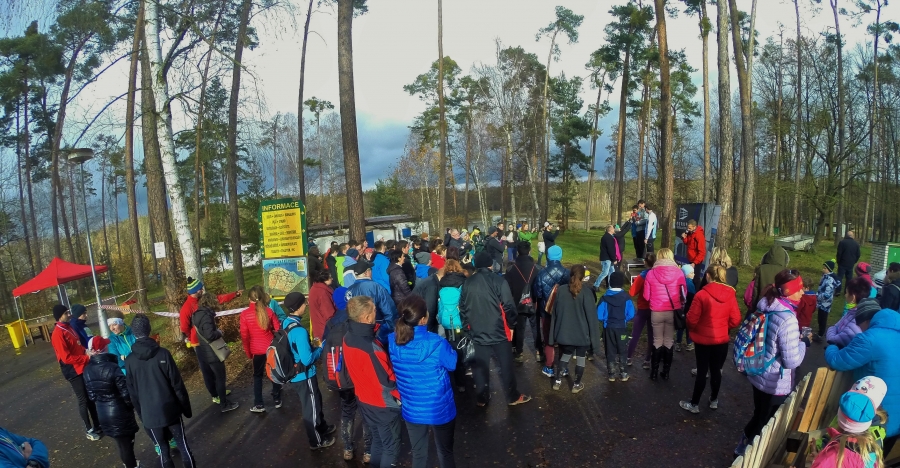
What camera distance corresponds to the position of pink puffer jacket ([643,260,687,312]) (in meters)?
5.83

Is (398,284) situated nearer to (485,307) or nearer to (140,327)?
(485,307)

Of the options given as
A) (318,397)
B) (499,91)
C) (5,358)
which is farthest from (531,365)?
(499,91)

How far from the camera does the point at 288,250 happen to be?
435 inches

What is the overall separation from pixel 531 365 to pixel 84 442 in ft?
19.8

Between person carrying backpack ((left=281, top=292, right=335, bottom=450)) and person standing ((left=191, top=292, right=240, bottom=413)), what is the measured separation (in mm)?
1776

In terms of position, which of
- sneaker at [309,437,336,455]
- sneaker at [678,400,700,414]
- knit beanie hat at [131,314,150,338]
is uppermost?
knit beanie hat at [131,314,150,338]

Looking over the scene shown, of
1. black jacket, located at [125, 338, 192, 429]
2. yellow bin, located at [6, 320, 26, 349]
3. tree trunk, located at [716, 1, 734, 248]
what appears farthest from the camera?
tree trunk, located at [716, 1, 734, 248]

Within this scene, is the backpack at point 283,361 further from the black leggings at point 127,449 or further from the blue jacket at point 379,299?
the black leggings at point 127,449

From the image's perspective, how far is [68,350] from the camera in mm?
5996

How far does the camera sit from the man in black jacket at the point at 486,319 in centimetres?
533

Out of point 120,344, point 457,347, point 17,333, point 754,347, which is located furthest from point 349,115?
point 17,333

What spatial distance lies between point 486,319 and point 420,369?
76.4 inches

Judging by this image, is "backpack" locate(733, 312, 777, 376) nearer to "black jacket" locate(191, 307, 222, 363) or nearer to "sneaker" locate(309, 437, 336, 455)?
"sneaker" locate(309, 437, 336, 455)

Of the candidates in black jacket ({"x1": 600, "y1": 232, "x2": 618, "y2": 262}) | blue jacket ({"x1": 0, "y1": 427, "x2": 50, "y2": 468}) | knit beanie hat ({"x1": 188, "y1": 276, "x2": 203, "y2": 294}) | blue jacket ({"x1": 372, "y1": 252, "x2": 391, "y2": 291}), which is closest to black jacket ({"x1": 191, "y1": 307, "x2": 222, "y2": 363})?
knit beanie hat ({"x1": 188, "y1": 276, "x2": 203, "y2": 294})
